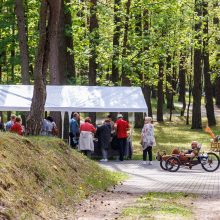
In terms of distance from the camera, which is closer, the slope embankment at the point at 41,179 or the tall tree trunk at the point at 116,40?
the slope embankment at the point at 41,179

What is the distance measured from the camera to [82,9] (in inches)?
1342

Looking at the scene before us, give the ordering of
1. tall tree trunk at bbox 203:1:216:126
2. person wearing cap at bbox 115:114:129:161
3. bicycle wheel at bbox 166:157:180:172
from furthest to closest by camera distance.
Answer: tall tree trunk at bbox 203:1:216:126
person wearing cap at bbox 115:114:129:161
bicycle wheel at bbox 166:157:180:172

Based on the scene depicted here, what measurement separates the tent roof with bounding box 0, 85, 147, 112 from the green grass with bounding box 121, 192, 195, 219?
36.6 feet

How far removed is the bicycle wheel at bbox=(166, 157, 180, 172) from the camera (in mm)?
20172

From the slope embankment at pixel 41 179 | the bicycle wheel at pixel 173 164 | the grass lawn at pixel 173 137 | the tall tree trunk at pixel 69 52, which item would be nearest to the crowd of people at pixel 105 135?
the grass lawn at pixel 173 137

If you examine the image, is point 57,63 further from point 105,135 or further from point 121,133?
point 121,133

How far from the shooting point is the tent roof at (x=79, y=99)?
953 inches

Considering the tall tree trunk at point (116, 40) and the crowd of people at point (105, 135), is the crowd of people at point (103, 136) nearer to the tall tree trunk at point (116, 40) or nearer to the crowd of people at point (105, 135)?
the crowd of people at point (105, 135)

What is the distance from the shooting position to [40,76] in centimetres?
1475

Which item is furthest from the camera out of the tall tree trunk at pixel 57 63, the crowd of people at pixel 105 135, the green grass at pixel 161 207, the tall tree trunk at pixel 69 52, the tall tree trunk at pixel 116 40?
the tall tree trunk at pixel 116 40

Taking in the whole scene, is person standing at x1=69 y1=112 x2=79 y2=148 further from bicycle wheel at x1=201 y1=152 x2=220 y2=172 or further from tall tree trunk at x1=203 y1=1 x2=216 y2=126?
tall tree trunk at x1=203 y1=1 x2=216 y2=126

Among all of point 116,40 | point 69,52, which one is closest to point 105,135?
point 69,52

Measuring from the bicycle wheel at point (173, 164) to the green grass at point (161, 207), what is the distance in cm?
679

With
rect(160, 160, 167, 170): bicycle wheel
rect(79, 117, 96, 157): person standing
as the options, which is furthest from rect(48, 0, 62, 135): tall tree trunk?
rect(160, 160, 167, 170): bicycle wheel
